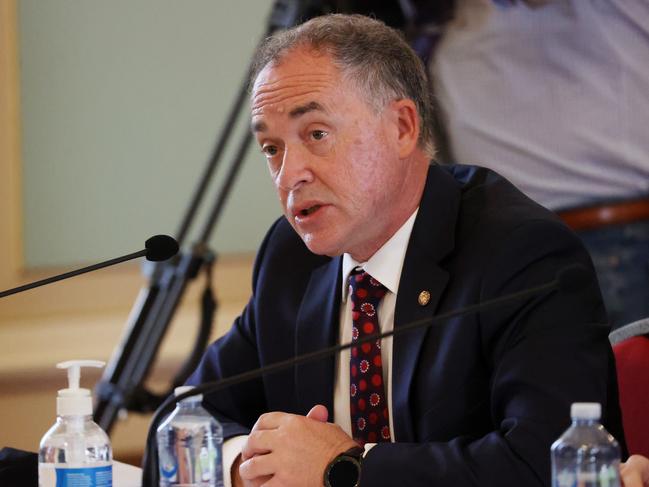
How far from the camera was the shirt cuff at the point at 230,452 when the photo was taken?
66.2 inches

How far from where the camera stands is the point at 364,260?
6.10ft

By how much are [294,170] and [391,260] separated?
22 centimetres

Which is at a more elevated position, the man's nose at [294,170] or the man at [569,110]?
the man at [569,110]

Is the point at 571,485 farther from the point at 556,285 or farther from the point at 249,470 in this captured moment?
the point at 249,470

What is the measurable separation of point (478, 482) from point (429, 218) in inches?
19.0

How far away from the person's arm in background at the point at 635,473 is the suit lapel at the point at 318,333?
0.58 meters

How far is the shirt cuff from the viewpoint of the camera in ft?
5.52

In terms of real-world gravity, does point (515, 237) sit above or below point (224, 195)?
below

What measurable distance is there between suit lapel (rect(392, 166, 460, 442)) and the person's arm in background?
0.41 metres

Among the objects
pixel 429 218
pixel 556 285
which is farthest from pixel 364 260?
pixel 556 285

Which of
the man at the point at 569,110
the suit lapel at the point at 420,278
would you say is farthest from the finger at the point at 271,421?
the man at the point at 569,110

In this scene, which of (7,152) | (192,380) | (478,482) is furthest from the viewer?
(7,152)

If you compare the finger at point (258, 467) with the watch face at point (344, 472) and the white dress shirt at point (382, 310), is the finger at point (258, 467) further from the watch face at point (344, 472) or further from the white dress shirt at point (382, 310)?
the white dress shirt at point (382, 310)

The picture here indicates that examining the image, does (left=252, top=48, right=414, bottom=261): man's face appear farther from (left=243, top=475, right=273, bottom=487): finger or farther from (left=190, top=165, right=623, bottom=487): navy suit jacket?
(left=243, top=475, right=273, bottom=487): finger
